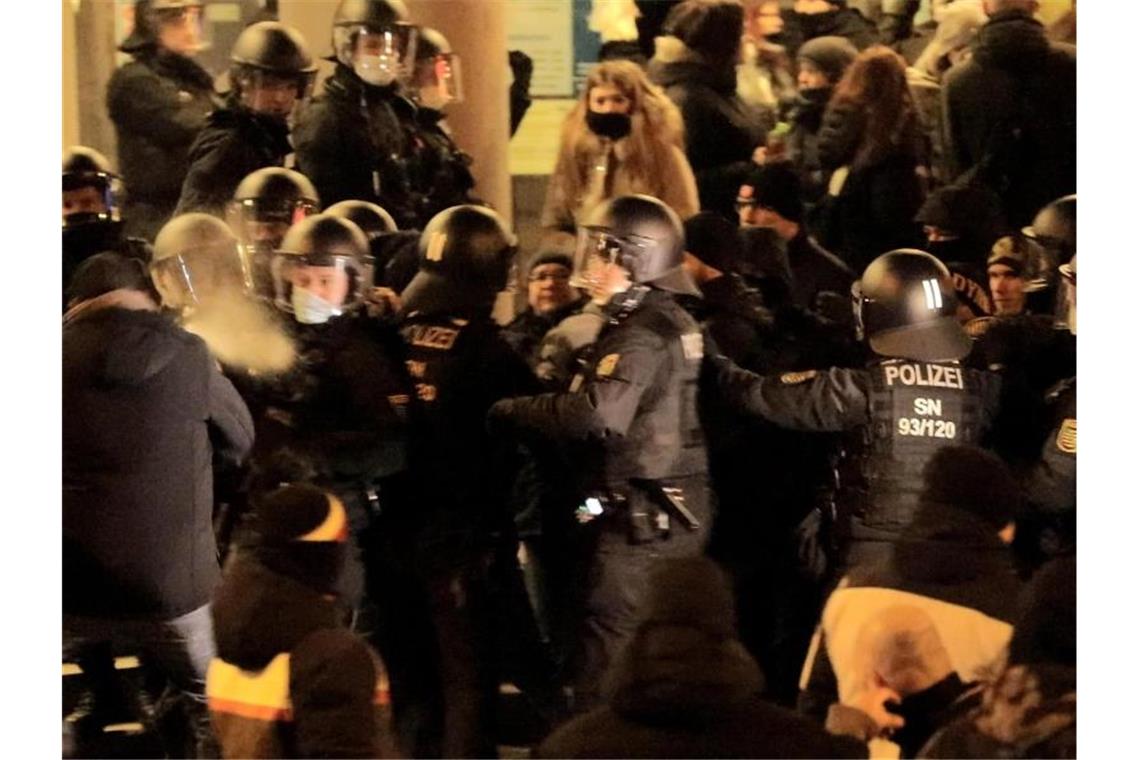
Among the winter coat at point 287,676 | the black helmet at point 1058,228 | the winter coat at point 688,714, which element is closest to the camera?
the winter coat at point 688,714

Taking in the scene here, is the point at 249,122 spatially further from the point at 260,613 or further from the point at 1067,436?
the point at 1067,436

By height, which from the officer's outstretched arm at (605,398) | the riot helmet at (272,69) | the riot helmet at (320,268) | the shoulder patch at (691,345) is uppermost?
the riot helmet at (272,69)

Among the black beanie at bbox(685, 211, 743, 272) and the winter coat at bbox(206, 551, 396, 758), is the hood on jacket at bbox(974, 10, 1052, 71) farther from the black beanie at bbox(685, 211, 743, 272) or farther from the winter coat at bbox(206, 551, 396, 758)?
the winter coat at bbox(206, 551, 396, 758)

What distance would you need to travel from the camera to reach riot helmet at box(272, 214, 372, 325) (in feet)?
13.8

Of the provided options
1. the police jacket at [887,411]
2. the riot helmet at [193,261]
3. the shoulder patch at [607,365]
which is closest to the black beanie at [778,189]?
the police jacket at [887,411]

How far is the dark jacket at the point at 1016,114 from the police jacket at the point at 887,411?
0.40 m

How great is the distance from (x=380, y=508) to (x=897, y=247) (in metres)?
1.23

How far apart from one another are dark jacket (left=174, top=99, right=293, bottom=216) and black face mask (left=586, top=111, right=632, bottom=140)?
0.63m

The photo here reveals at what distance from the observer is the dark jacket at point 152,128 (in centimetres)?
422

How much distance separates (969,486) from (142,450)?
1720 millimetres

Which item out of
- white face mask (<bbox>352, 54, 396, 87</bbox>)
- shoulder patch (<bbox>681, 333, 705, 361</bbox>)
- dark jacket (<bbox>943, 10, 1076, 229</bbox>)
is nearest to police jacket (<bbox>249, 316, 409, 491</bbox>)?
white face mask (<bbox>352, 54, 396, 87</bbox>)

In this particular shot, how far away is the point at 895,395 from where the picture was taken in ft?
13.9

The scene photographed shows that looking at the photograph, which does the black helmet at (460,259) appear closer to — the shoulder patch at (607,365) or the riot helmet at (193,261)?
the shoulder patch at (607,365)
